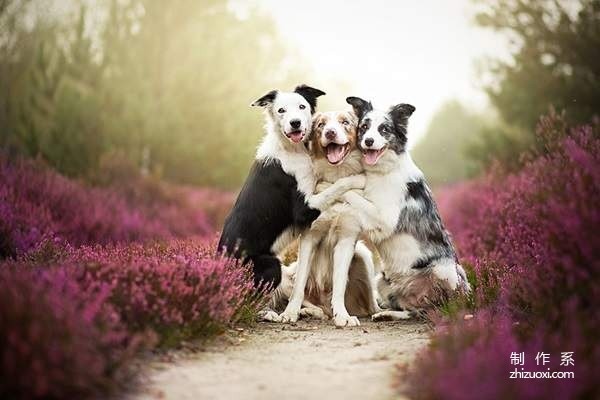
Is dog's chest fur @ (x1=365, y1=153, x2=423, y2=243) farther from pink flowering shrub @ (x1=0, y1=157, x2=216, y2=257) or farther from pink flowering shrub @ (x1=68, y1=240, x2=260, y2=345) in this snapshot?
pink flowering shrub @ (x1=0, y1=157, x2=216, y2=257)

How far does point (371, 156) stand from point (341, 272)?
1.17m

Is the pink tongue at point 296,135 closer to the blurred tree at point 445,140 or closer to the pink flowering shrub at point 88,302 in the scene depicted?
the pink flowering shrub at point 88,302

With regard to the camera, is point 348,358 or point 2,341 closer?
point 2,341

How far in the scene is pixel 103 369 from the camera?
11.6 ft

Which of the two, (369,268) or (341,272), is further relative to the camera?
(369,268)

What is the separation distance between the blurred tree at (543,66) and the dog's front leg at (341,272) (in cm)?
1057

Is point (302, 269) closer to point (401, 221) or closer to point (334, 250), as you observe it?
point (334, 250)

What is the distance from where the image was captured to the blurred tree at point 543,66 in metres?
16.2

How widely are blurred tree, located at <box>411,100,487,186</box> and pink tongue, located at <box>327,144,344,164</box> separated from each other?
114 feet

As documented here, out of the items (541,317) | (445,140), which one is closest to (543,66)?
(541,317)

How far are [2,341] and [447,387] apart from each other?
230cm

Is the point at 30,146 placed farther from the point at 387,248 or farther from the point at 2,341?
the point at 2,341

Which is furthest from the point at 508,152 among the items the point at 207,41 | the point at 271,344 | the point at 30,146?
the point at 271,344

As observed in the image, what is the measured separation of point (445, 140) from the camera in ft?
149
